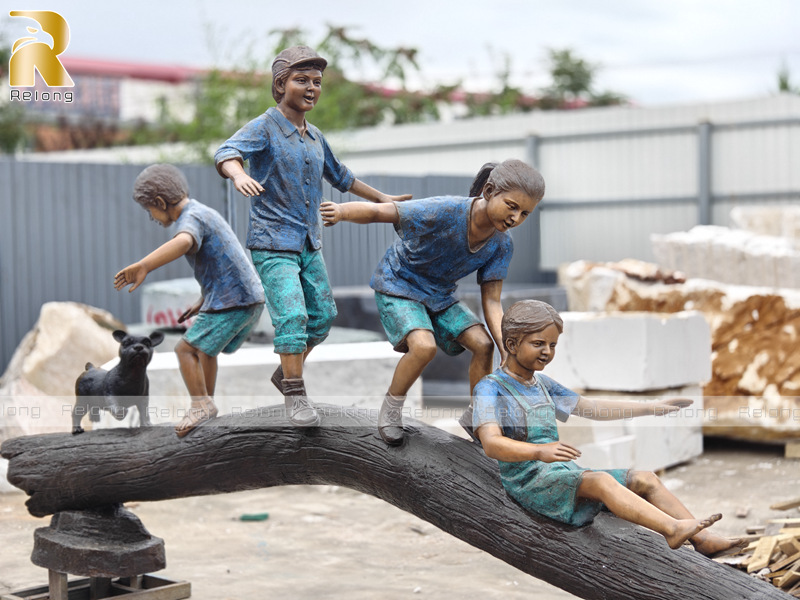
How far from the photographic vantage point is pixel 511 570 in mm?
5082

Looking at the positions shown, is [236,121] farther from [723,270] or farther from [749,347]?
[749,347]

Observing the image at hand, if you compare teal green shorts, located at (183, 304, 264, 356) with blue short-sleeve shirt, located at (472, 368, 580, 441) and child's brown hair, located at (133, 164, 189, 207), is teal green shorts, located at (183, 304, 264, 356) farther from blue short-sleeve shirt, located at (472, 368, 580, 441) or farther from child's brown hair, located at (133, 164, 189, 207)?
blue short-sleeve shirt, located at (472, 368, 580, 441)

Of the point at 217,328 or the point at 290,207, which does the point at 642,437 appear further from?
the point at 290,207

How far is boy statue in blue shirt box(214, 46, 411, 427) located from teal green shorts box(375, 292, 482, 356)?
1.07 feet

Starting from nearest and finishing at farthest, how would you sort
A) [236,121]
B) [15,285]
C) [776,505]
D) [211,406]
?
[211,406] → [776,505] → [15,285] → [236,121]

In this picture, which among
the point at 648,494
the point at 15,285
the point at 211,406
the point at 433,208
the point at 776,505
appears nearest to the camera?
the point at 648,494

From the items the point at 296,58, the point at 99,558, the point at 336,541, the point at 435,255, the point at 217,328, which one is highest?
the point at 296,58

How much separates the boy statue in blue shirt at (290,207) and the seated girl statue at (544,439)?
31.1 inches

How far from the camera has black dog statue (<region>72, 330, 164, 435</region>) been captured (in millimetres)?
4168

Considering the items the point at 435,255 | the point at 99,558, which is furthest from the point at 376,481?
the point at 99,558

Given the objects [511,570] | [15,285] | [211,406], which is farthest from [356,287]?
[211,406]

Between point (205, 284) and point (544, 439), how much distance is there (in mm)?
1721

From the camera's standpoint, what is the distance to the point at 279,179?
3.73 meters

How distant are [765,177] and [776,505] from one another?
784 cm
